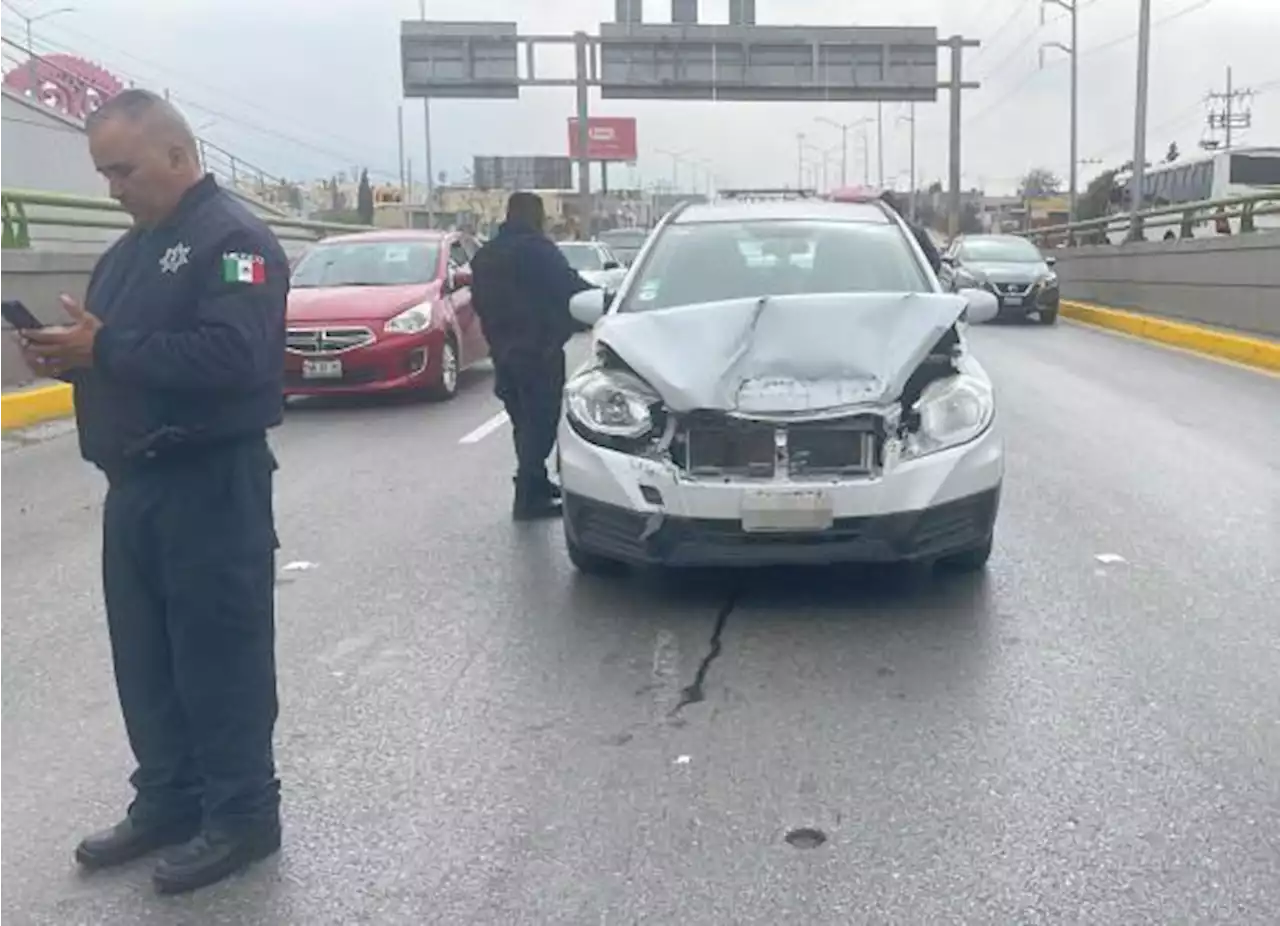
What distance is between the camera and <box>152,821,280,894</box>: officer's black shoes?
11.5 ft

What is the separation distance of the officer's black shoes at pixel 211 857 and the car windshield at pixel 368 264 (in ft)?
33.5

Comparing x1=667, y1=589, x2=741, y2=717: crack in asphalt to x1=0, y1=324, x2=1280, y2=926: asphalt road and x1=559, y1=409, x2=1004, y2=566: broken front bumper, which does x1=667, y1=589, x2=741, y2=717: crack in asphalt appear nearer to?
x1=0, y1=324, x2=1280, y2=926: asphalt road

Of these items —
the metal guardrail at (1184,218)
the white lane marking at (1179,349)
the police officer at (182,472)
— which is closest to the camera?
the police officer at (182,472)

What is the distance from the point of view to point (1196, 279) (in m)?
20.4

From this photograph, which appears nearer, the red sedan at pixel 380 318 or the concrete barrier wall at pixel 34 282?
the red sedan at pixel 380 318

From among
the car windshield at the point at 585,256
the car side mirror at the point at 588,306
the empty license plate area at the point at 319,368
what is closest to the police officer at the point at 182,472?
the car side mirror at the point at 588,306

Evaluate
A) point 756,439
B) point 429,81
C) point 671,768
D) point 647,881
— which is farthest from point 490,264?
point 429,81

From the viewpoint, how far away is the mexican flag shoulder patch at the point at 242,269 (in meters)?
3.39

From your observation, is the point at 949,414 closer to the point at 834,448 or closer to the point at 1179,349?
the point at 834,448

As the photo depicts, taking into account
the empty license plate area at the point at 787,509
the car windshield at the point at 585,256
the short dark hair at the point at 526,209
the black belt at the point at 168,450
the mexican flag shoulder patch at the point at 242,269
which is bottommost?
the empty license plate area at the point at 787,509

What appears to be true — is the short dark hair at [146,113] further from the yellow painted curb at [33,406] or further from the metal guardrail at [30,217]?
the metal guardrail at [30,217]

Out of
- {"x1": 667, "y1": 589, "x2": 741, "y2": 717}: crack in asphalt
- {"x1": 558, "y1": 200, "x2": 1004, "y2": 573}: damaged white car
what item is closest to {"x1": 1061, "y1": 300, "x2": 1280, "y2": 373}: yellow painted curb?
{"x1": 558, "y1": 200, "x2": 1004, "y2": 573}: damaged white car

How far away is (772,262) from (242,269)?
4.05m

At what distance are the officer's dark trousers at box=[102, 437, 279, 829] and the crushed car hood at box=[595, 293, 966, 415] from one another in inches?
92.7
